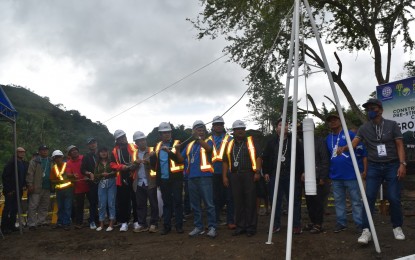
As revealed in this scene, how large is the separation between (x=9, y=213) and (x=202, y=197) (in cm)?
501

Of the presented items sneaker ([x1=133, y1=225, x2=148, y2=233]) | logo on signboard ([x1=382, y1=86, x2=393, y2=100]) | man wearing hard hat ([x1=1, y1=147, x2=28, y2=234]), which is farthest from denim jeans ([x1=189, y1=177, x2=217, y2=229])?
logo on signboard ([x1=382, y1=86, x2=393, y2=100])

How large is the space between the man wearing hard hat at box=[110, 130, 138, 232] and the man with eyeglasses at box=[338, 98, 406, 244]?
4.24m

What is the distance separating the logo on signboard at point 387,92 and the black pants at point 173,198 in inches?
203

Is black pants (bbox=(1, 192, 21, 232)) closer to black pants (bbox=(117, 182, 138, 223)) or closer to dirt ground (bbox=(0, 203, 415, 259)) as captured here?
dirt ground (bbox=(0, 203, 415, 259))

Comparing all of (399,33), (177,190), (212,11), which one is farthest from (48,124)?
(177,190)

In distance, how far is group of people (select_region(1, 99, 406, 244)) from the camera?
5535 mm

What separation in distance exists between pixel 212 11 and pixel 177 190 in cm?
1174

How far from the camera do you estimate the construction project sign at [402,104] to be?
850 centimetres

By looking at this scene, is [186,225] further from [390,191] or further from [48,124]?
[48,124]

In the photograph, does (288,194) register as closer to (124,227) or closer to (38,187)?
(124,227)

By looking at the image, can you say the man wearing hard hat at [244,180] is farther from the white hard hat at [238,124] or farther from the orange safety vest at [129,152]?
the orange safety vest at [129,152]

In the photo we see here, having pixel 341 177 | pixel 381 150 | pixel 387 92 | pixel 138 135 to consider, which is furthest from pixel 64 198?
pixel 387 92

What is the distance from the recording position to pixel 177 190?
693cm

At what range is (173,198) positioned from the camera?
7012 millimetres
